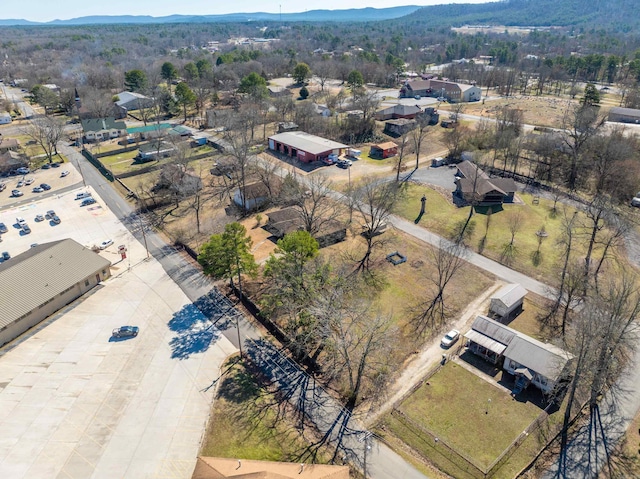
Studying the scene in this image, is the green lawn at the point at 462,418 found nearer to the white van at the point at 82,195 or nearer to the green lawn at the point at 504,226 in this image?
the green lawn at the point at 504,226

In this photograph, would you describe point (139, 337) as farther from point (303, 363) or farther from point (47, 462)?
point (303, 363)

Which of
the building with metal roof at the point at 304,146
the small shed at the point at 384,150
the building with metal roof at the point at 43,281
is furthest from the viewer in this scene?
the small shed at the point at 384,150

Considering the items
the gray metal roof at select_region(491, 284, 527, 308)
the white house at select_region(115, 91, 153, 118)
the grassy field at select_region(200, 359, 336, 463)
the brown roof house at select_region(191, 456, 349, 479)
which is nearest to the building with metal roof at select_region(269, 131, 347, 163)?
the gray metal roof at select_region(491, 284, 527, 308)

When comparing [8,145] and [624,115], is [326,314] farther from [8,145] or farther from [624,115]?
[624,115]

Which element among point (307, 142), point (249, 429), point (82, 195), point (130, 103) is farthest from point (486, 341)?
point (130, 103)

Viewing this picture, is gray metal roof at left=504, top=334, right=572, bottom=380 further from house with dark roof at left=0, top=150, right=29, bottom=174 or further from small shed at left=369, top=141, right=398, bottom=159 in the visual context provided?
house with dark roof at left=0, top=150, right=29, bottom=174

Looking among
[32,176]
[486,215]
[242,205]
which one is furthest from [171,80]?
[486,215]

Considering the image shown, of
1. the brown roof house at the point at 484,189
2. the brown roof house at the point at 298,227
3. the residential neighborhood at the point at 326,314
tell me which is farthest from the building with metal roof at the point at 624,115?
the brown roof house at the point at 298,227
